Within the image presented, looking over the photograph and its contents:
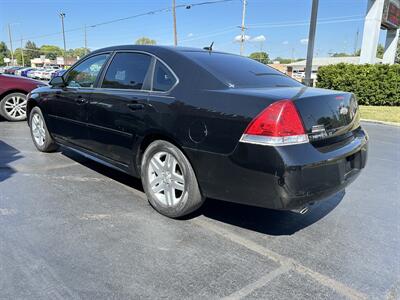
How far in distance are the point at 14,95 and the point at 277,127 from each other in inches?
305

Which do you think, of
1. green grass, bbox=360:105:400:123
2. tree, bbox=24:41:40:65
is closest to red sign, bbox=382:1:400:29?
green grass, bbox=360:105:400:123

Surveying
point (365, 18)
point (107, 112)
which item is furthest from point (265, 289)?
point (365, 18)

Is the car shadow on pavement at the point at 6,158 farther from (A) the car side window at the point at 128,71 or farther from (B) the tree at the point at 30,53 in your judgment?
(B) the tree at the point at 30,53

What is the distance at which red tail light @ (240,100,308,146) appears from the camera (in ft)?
8.63

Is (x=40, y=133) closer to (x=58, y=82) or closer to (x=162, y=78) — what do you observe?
(x=58, y=82)

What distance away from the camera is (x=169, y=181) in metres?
→ 3.43

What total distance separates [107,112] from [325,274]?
2.67m

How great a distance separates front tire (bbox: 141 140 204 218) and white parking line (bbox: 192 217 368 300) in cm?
25

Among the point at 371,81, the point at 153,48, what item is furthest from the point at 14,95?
the point at 371,81

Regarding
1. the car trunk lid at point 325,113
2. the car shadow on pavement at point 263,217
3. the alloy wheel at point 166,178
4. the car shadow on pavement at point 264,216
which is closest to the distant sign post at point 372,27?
the car shadow on pavement at point 264,216

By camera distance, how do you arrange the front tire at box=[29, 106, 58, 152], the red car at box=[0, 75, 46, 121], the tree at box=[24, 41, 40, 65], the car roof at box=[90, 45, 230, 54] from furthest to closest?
the tree at box=[24, 41, 40, 65] → the red car at box=[0, 75, 46, 121] → the front tire at box=[29, 106, 58, 152] → the car roof at box=[90, 45, 230, 54]

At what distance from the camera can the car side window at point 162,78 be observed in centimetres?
341

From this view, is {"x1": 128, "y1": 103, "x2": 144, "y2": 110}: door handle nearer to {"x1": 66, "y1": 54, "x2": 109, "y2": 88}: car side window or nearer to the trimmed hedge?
{"x1": 66, "y1": 54, "x2": 109, "y2": 88}: car side window

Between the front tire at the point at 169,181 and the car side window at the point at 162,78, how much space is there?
0.52 m
